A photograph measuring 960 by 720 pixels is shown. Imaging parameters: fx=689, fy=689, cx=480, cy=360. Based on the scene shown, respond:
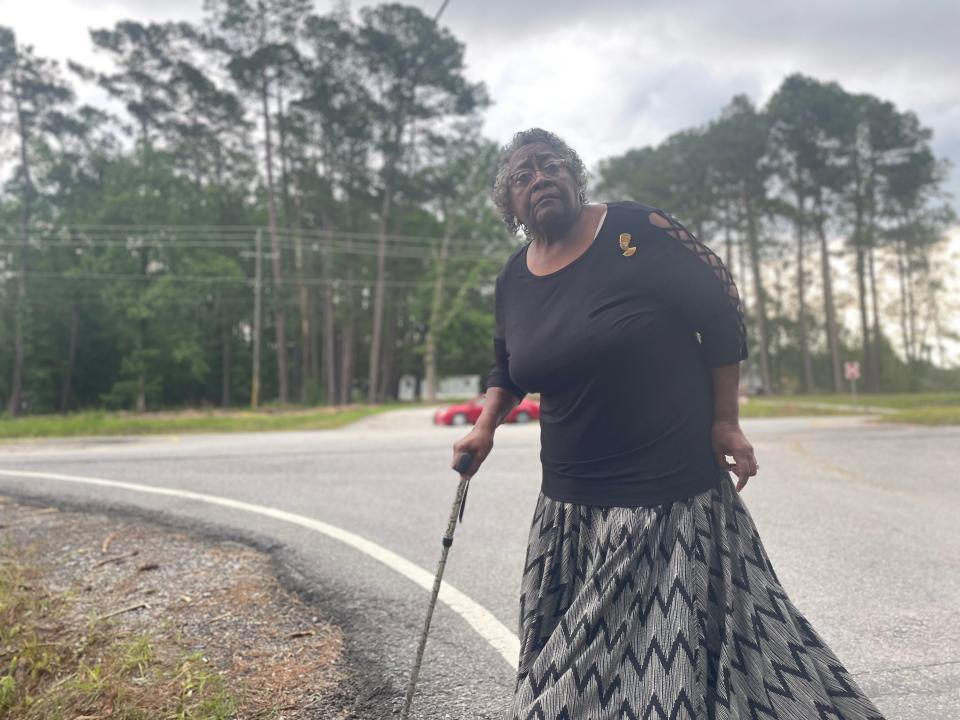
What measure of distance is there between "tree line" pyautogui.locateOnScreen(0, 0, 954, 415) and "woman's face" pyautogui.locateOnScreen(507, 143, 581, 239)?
1071 inches

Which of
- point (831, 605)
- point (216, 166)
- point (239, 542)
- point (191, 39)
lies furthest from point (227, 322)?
point (831, 605)

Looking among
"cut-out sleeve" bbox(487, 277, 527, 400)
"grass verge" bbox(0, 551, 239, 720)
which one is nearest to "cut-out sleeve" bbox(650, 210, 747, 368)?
"cut-out sleeve" bbox(487, 277, 527, 400)

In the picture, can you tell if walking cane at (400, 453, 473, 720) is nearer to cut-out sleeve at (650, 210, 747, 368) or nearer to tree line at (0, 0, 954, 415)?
cut-out sleeve at (650, 210, 747, 368)

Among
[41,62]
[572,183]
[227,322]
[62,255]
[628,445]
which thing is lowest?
[628,445]

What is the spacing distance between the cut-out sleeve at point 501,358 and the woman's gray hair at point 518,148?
260 millimetres

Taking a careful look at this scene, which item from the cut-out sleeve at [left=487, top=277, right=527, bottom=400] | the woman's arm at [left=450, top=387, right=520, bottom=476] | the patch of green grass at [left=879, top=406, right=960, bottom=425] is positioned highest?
the cut-out sleeve at [left=487, top=277, right=527, bottom=400]

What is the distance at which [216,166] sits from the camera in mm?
36312

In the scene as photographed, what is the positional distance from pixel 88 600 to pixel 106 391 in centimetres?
4026

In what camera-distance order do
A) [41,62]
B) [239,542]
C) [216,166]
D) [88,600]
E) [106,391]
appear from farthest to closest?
[106,391] < [216,166] < [41,62] < [239,542] < [88,600]

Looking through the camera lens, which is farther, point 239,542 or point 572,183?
point 239,542

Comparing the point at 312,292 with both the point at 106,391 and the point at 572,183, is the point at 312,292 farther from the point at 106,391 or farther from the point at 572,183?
the point at 572,183

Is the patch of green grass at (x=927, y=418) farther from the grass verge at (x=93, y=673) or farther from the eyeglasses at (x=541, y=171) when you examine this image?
the grass verge at (x=93, y=673)

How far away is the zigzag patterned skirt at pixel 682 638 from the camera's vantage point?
1.70 m

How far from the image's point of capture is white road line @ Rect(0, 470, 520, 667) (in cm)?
308
